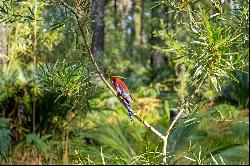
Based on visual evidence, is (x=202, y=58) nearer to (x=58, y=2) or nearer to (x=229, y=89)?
(x=58, y=2)

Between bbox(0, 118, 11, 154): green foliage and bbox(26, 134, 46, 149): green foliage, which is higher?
bbox(0, 118, 11, 154): green foliage

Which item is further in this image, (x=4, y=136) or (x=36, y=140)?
(x=36, y=140)

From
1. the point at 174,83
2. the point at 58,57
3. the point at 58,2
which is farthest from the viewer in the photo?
the point at 174,83

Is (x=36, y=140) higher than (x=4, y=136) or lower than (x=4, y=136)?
lower

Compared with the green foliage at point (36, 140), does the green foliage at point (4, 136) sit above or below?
above

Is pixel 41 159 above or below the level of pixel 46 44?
below

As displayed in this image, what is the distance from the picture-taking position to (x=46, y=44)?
21.8 feet

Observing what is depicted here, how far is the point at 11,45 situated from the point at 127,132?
1.73m

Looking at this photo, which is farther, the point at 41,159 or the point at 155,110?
the point at 155,110

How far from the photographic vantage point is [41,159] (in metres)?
5.73

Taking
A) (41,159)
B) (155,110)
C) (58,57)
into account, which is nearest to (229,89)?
(155,110)

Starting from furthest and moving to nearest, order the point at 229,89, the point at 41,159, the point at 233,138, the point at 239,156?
the point at 229,89, the point at 233,138, the point at 239,156, the point at 41,159

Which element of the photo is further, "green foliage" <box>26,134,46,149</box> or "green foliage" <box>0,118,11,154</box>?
"green foliage" <box>26,134,46,149</box>

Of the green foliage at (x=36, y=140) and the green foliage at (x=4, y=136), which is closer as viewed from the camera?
the green foliage at (x=4, y=136)
